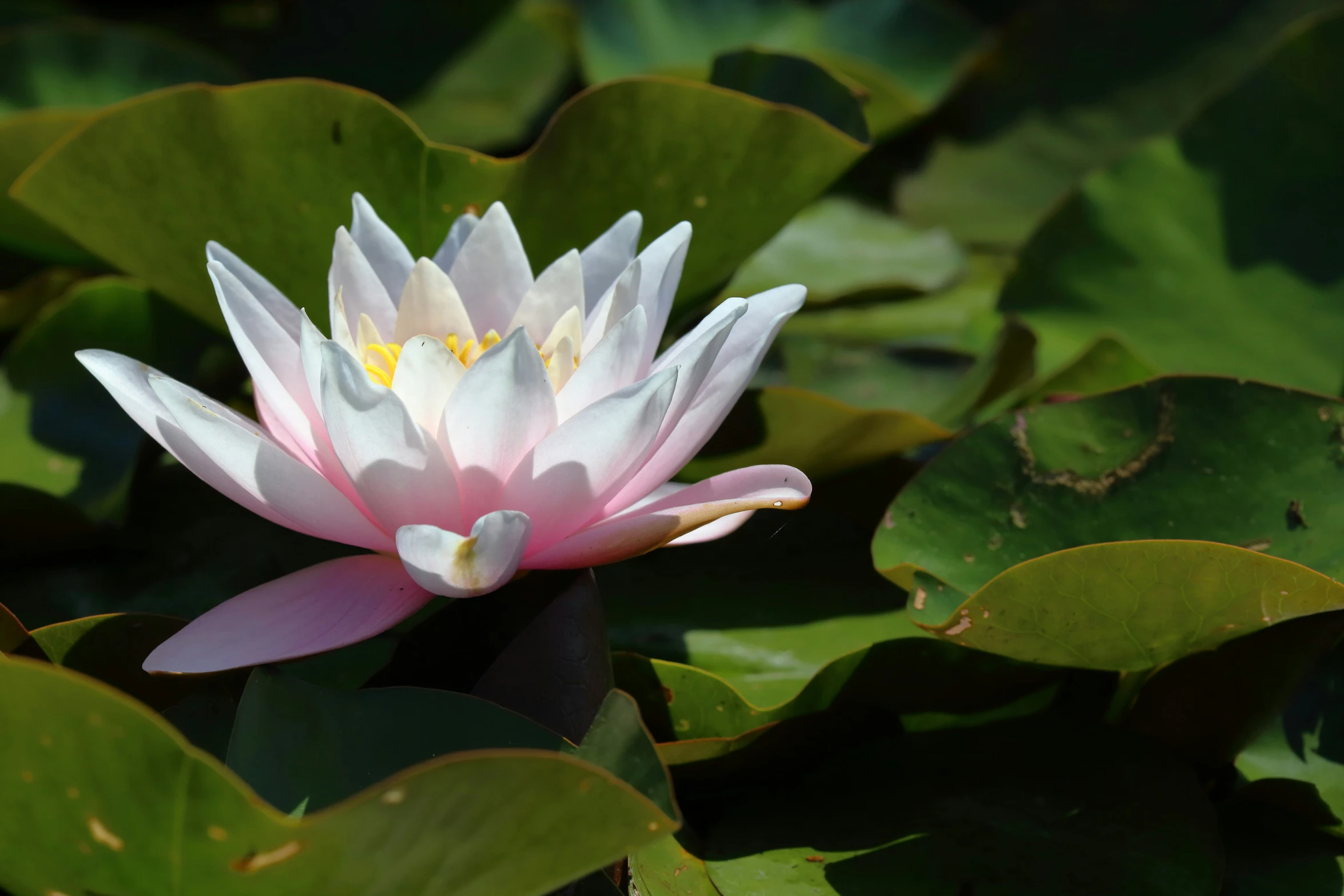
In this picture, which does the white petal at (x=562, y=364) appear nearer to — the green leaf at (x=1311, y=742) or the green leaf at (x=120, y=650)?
the green leaf at (x=120, y=650)

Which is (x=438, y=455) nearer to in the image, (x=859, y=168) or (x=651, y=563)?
(x=651, y=563)

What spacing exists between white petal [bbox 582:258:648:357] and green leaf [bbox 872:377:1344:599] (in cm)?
25

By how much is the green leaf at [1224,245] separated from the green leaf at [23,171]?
1.09 meters

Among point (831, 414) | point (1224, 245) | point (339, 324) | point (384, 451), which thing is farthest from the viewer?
point (1224, 245)

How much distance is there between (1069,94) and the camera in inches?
71.2

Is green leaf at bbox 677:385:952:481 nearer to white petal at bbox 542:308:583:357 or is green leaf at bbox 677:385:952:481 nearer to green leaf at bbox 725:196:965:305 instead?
white petal at bbox 542:308:583:357

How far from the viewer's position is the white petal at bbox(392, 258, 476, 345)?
68 centimetres

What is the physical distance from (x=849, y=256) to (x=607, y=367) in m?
1.07

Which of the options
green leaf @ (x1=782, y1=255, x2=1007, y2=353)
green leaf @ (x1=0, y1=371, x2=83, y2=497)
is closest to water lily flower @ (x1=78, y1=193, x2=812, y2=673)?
green leaf @ (x1=0, y1=371, x2=83, y2=497)

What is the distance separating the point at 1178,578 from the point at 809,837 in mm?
283

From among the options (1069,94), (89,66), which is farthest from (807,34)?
(89,66)

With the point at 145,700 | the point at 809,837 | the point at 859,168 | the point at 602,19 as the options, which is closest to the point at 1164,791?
the point at 809,837

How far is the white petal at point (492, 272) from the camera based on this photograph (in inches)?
28.5

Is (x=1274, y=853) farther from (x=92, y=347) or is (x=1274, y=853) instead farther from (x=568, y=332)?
(x=92, y=347)
